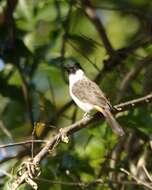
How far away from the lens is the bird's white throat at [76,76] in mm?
5105

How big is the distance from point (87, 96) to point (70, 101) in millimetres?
751

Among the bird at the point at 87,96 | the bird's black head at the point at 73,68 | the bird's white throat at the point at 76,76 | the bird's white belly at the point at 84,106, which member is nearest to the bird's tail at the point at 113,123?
the bird at the point at 87,96

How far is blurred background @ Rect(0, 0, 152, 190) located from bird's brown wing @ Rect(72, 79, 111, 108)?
104 millimetres

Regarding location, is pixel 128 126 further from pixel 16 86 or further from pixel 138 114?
pixel 16 86

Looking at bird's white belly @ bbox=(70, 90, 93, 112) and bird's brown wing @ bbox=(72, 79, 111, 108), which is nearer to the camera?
bird's brown wing @ bbox=(72, 79, 111, 108)

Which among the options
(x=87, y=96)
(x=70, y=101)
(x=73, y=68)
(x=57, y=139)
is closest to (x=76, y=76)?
(x=73, y=68)

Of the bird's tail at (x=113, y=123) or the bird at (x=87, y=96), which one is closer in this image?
the bird's tail at (x=113, y=123)

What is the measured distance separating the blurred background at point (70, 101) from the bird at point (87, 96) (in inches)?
3.5

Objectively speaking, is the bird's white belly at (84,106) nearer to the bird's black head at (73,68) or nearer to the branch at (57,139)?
the bird's black head at (73,68)

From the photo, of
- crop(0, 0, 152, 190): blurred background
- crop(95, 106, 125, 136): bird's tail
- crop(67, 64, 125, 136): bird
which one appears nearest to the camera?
crop(95, 106, 125, 136): bird's tail

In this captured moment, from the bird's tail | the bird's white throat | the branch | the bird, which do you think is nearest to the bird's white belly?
the bird

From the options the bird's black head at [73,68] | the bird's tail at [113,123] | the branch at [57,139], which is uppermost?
the bird's black head at [73,68]

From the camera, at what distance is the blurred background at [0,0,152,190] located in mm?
4586

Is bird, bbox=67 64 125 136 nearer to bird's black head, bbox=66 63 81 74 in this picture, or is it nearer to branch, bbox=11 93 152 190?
bird's black head, bbox=66 63 81 74
